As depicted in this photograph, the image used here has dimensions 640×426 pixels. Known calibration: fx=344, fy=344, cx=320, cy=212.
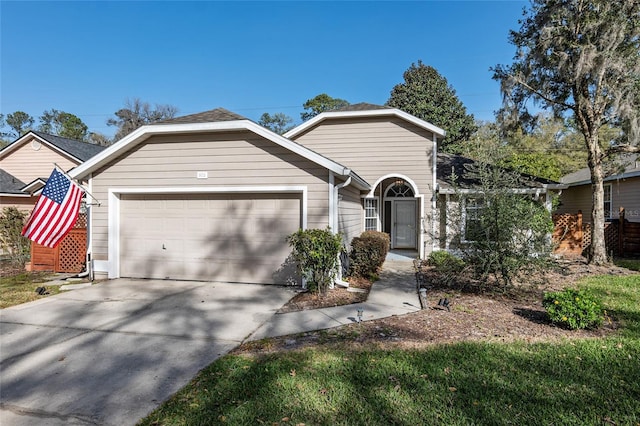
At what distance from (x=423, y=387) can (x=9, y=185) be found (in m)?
18.6

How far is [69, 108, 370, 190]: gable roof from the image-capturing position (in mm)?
7355

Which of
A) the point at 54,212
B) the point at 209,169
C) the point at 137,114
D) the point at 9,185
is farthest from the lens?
the point at 137,114

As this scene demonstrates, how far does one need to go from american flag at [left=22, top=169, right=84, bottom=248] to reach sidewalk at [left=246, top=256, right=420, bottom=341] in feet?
17.5

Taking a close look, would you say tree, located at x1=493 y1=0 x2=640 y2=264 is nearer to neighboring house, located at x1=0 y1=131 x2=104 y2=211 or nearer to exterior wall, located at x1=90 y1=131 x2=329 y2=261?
exterior wall, located at x1=90 y1=131 x2=329 y2=261

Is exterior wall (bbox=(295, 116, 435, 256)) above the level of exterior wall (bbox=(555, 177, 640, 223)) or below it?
above

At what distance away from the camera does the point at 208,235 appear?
27.0 ft

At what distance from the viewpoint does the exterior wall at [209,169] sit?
757 centimetres

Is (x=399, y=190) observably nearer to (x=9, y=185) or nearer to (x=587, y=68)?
(x=587, y=68)

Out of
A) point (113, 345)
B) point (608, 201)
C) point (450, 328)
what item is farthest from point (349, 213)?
point (608, 201)

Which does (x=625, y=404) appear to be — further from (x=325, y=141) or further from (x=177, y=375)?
(x=325, y=141)

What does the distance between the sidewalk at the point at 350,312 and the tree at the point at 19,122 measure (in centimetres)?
6681

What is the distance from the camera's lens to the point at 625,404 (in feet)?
9.68

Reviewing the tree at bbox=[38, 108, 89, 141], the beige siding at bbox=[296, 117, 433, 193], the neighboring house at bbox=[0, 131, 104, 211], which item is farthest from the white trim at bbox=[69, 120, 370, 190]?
the tree at bbox=[38, 108, 89, 141]

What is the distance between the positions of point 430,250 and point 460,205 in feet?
19.4
